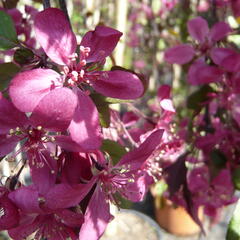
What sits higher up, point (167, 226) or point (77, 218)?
point (77, 218)

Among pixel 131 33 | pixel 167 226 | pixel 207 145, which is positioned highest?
pixel 207 145

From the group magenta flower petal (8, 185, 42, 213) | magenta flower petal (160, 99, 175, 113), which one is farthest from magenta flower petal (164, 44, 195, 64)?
magenta flower petal (8, 185, 42, 213)

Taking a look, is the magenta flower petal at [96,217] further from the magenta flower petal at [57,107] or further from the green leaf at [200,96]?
the green leaf at [200,96]

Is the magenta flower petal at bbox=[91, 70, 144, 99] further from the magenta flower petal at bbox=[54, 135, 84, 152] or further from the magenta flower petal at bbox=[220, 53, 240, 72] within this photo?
the magenta flower petal at bbox=[220, 53, 240, 72]

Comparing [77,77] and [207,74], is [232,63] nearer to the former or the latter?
[207,74]

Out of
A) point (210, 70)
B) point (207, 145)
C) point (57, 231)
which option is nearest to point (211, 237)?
point (207, 145)

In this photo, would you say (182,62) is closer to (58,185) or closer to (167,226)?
(58,185)

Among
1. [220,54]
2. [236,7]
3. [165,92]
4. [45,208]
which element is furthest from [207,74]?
[45,208]
